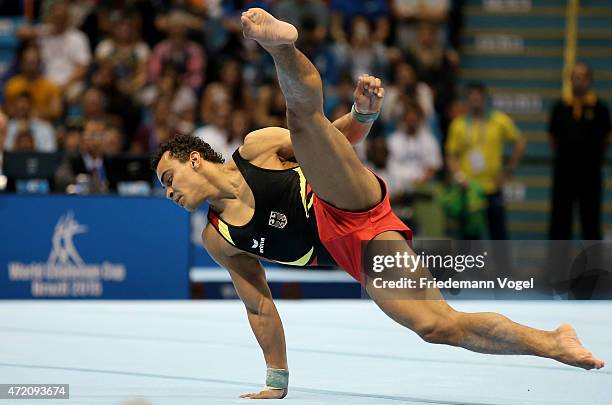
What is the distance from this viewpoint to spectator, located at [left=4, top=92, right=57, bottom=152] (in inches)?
403

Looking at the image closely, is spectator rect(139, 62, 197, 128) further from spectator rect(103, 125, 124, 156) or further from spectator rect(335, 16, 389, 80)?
spectator rect(335, 16, 389, 80)

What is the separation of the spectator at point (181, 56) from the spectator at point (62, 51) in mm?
797

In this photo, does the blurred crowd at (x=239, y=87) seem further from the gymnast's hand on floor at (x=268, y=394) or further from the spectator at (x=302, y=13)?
the gymnast's hand on floor at (x=268, y=394)

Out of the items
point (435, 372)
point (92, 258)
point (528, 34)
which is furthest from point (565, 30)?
point (435, 372)

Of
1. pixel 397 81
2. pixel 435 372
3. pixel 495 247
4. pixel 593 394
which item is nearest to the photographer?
pixel 593 394

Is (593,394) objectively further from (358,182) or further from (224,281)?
(224,281)

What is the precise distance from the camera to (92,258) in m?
8.77

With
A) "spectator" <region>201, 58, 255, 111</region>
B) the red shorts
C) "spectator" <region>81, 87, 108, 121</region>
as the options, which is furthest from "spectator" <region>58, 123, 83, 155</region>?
the red shorts

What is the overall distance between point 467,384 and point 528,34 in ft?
28.3

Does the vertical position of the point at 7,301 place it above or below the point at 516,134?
below

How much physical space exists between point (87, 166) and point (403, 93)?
11.7 ft

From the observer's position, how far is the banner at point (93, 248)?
28.7 ft

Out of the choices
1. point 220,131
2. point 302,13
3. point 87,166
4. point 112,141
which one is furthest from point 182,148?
point 302,13

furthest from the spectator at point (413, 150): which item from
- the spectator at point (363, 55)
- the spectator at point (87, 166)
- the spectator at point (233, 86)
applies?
the spectator at point (87, 166)
